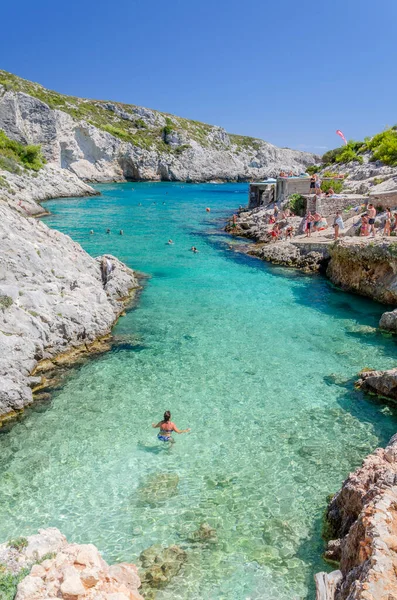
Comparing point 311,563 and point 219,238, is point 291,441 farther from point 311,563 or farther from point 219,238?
point 219,238

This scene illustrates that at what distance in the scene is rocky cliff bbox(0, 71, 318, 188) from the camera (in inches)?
3238

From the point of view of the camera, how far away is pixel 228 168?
13250 cm

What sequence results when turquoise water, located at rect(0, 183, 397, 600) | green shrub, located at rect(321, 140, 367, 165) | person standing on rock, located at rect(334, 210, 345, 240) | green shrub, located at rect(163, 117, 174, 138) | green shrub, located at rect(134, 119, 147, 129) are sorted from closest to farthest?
turquoise water, located at rect(0, 183, 397, 600), person standing on rock, located at rect(334, 210, 345, 240), green shrub, located at rect(321, 140, 367, 165), green shrub, located at rect(163, 117, 174, 138), green shrub, located at rect(134, 119, 147, 129)

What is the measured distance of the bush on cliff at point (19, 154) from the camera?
59297 millimetres

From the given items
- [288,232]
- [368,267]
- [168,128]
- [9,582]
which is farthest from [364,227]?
[168,128]

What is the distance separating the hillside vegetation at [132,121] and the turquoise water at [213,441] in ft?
283

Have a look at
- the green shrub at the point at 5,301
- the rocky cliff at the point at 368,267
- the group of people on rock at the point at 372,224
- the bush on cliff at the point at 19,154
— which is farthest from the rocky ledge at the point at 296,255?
the bush on cliff at the point at 19,154

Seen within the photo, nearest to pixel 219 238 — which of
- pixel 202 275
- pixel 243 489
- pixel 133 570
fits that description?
pixel 202 275

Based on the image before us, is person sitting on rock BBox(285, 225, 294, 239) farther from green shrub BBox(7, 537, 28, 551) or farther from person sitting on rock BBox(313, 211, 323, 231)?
green shrub BBox(7, 537, 28, 551)

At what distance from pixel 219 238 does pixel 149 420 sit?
2736cm

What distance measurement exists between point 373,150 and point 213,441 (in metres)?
37.6

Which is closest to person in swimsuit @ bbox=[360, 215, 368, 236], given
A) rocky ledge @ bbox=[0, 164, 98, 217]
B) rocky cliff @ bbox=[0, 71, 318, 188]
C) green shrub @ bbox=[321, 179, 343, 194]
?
green shrub @ bbox=[321, 179, 343, 194]

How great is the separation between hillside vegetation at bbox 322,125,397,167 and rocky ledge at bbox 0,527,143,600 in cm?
3653

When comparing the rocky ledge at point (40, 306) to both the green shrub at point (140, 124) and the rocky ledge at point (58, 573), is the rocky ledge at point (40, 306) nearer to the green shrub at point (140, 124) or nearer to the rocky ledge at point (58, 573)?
the rocky ledge at point (58, 573)
